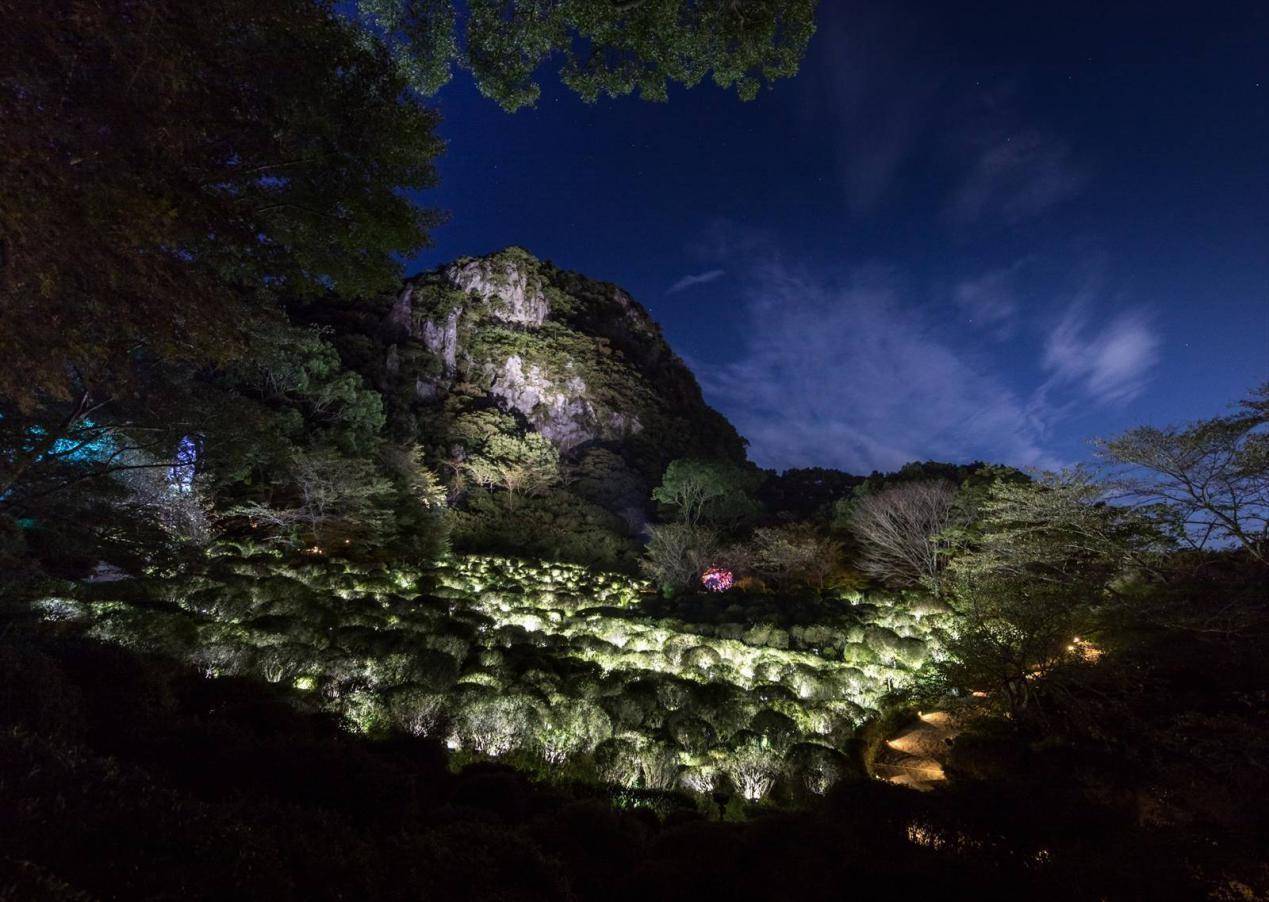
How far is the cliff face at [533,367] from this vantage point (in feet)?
142

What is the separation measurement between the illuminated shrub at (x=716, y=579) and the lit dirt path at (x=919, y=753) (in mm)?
13688

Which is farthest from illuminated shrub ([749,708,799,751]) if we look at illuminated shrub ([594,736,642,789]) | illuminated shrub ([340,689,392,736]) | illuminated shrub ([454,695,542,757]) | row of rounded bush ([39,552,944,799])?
illuminated shrub ([340,689,392,736])

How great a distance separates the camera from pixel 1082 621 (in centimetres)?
A: 912

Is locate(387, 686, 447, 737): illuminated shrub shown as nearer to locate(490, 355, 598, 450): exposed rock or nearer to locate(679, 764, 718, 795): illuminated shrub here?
locate(679, 764, 718, 795): illuminated shrub

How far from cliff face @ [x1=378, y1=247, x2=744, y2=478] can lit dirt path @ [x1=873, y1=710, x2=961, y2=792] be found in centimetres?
3500

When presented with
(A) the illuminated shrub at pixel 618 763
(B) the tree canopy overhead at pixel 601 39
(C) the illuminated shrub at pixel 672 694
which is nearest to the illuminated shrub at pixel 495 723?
(A) the illuminated shrub at pixel 618 763

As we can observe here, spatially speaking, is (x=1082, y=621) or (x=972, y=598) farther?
(x=972, y=598)

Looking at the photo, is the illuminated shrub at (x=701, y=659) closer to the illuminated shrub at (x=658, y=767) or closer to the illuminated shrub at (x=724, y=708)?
the illuminated shrub at (x=724, y=708)

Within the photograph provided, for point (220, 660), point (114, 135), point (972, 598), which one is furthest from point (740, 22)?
point (220, 660)

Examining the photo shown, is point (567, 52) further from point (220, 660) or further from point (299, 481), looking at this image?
point (299, 481)

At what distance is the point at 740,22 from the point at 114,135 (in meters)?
7.82

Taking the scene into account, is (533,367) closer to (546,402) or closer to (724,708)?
(546,402)

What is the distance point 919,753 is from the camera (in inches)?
350

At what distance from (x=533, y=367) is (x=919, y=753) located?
139ft
